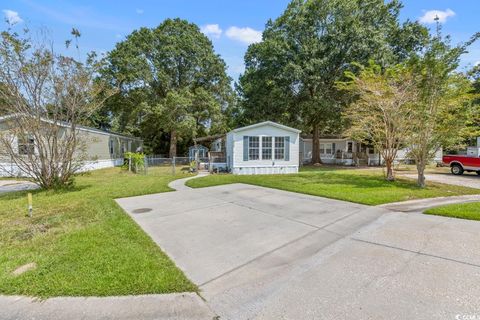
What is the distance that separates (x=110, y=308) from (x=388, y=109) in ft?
40.4

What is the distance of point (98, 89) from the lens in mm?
9531

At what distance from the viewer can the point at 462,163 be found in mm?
14945

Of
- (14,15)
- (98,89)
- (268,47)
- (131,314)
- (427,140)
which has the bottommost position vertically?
(131,314)

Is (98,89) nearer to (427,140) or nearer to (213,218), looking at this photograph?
(213,218)

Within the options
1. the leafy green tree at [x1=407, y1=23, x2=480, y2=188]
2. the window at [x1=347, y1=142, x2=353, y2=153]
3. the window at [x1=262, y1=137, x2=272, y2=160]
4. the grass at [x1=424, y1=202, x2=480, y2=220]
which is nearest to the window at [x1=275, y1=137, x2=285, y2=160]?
the window at [x1=262, y1=137, x2=272, y2=160]

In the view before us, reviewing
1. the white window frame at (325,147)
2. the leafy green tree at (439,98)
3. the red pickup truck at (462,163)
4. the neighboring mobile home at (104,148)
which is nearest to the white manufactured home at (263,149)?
the leafy green tree at (439,98)

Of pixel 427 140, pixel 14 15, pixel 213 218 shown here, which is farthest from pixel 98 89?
pixel 427 140

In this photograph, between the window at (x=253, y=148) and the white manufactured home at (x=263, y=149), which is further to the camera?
the window at (x=253, y=148)

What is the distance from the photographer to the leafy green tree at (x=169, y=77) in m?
22.6

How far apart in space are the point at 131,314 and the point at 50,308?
2.89 ft

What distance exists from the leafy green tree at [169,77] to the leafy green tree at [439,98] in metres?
17.4

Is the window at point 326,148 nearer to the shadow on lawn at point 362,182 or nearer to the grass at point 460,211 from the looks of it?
the shadow on lawn at point 362,182

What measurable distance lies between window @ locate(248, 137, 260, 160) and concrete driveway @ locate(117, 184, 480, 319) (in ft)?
28.6

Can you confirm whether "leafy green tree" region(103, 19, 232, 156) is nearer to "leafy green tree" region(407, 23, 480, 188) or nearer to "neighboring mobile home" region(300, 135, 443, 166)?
"neighboring mobile home" region(300, 135, 443, 166)
